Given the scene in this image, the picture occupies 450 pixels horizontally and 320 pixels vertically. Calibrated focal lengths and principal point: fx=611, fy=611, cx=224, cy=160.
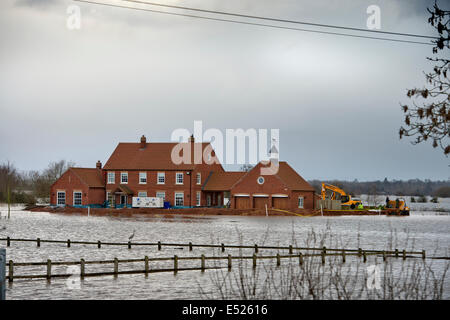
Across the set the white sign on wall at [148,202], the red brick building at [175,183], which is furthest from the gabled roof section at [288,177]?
the white sign on wall at [148,202]

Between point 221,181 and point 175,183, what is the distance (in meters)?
7.40

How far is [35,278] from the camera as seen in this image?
2480 centimetres

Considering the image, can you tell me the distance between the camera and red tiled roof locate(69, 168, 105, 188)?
92500 mm

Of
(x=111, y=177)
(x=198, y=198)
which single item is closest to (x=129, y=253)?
(x=198, y=198)

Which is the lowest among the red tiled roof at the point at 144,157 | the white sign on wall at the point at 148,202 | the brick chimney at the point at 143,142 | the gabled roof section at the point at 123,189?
the white sign on wall at the point at 148,202

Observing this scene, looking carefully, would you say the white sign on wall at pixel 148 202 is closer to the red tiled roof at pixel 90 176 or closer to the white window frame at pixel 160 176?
the white window frame at pixel 160 176

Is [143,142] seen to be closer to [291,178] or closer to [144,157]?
[144,157]

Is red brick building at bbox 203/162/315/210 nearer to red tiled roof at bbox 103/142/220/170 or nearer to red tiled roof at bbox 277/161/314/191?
red tiled roof at bbox 277/161/314/191

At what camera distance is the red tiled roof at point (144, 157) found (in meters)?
92.7

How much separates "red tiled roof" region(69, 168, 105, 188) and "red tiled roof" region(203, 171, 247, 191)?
1661cm

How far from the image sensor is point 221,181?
94062mm

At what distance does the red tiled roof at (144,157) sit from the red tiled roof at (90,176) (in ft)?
7.90
